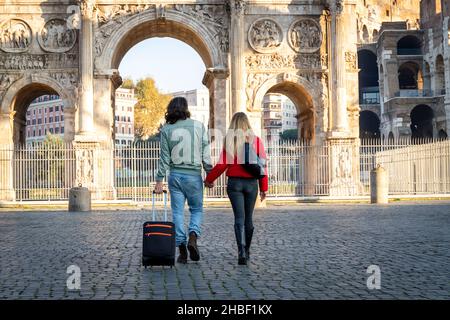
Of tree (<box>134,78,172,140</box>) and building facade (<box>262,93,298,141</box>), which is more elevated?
building facade (<box>262,93,298,141</box>)

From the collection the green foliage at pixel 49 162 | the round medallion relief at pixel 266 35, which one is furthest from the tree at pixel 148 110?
the round medallion relief at pixel 266 35

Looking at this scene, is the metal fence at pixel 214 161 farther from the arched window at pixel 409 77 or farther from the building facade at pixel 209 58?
the arched window at pixel 409 77

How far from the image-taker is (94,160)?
1059 inches

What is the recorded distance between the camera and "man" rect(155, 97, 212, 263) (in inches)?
329

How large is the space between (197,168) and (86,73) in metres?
19.4

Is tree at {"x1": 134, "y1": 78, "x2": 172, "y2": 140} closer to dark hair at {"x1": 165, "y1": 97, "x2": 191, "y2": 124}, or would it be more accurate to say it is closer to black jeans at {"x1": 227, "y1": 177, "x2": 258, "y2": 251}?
dark hair at {"x1": 165, "y1": 97, "x2": 191, "y2": 124}

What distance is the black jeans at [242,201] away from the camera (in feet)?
27.4

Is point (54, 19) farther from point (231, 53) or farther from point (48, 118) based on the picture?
point (48, 118)

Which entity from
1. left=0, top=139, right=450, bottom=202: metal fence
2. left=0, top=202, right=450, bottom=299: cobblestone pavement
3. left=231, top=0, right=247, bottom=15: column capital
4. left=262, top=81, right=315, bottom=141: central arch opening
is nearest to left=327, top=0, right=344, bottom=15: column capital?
left=262, top=81, right=315, bottom=141: central arch opening

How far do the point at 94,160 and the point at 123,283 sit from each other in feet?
66.5

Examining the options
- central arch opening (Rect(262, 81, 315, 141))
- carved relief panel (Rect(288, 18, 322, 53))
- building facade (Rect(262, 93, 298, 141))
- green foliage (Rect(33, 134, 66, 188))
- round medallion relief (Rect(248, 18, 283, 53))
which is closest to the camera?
green foliage (Rect(33, 134, 66, 188))

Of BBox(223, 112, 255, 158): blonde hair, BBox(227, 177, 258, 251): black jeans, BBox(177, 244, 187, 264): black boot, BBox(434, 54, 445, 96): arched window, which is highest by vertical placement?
BBox(434, 54, 445, 96): arched window

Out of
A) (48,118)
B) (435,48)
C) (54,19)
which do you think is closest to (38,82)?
(54,19)

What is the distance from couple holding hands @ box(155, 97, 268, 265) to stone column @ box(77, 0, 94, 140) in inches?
→ 749
